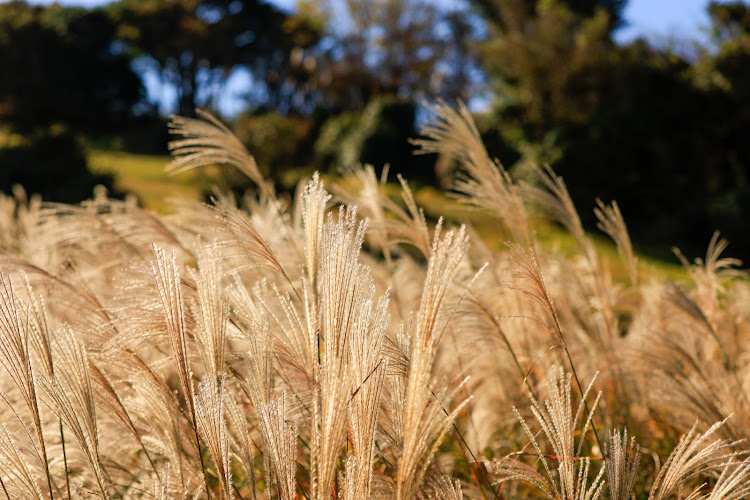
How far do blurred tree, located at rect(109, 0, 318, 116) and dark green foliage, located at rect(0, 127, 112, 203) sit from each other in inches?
414

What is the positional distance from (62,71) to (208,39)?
6318 millimetres

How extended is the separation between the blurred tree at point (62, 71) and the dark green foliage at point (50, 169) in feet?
36.4

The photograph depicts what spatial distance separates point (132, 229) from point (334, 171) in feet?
44.4

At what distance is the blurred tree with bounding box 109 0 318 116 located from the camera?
25.5m

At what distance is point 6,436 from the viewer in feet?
3.84

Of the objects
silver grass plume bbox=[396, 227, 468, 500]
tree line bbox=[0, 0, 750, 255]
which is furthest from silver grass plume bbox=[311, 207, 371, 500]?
tree line bbox=[0, 0, 750, 255]

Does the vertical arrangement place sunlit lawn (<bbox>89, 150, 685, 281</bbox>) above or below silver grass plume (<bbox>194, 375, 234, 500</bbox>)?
above

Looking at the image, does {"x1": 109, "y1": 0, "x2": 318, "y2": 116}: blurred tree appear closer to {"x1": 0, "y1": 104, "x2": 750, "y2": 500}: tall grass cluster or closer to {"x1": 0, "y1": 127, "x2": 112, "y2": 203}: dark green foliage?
{"x1": 0, "y1": 127, "x2": 112, "y2": 203}: dark green foliage

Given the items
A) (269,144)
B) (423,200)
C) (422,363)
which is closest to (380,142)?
(423,200)

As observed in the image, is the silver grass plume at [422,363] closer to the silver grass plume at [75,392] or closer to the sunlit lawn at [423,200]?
the silver grass plume at [75,392]

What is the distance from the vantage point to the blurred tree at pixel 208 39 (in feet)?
→ 83.6

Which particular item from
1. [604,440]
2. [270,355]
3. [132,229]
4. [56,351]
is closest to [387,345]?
[270,355]

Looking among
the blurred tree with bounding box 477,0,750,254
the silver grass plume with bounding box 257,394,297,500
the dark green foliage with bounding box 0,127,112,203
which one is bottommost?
the silver grass plume with bounding box 257,394,297,500

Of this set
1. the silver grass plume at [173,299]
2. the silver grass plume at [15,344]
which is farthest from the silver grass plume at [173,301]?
the silver grass plume at [15,344]
